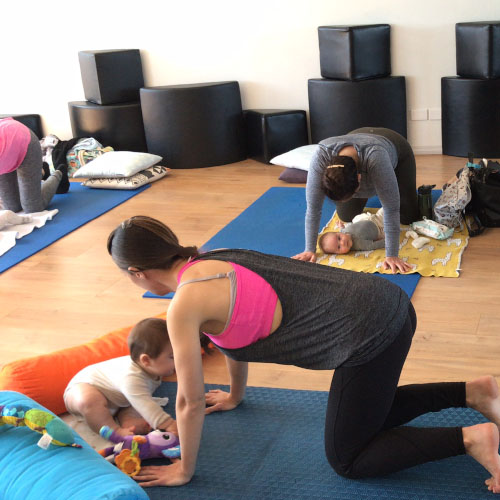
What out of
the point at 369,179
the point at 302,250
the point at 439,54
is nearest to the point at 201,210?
the point at 302,250

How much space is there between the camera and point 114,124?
18.4ft

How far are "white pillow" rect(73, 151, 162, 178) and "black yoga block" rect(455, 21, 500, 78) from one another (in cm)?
226

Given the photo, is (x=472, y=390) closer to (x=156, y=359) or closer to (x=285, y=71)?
(x=156, y=359)

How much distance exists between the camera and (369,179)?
312 centimetres

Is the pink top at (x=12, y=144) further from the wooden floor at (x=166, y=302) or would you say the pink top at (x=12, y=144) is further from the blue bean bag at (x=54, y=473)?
the blue bean bag at (x=54, y=473)

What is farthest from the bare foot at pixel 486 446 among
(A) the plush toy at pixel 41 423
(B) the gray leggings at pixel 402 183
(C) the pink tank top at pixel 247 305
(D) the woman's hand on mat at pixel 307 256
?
(B) the gray leggings at pixel 402 183

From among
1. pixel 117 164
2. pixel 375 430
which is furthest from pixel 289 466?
pixel 117 164

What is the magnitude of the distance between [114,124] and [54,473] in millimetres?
4215

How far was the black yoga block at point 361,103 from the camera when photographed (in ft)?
16.3

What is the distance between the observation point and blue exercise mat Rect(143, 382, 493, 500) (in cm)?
187

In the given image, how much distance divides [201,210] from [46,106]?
255 centimetres

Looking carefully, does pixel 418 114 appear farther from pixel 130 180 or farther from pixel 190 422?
pixel 190 422

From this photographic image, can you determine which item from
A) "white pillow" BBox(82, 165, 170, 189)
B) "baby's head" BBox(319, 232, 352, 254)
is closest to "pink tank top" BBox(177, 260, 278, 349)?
"baby's head" BBox(319, 232, 352, 254)

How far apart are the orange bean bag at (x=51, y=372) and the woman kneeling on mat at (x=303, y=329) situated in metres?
0.74
